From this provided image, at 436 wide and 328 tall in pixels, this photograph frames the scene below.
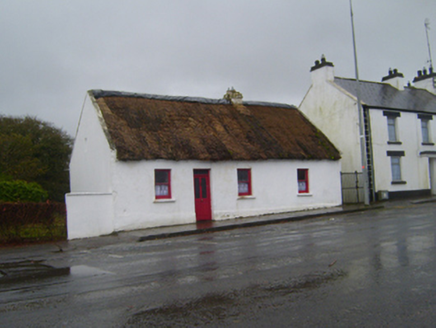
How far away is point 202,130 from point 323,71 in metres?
12.1

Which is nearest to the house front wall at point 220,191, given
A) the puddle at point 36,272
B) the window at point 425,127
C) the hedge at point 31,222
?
the hedge at point 31,222

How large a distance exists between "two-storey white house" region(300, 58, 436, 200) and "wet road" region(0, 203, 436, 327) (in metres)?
16.0

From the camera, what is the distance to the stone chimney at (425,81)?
111 feet

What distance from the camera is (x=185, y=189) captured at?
62.4 ft

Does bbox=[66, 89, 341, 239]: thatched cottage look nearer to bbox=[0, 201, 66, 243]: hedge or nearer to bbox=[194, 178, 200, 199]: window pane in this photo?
bbox=[194, 178, 200, 199]: window pane

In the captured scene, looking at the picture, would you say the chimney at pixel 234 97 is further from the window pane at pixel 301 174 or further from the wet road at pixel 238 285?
the wet road at pixel 238 285

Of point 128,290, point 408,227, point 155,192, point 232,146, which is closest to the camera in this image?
point 128,290

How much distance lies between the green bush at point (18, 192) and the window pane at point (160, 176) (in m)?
5.66

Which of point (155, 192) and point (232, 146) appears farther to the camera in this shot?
point (232, 146)

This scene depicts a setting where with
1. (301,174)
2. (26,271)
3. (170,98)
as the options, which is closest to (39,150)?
(170,98)

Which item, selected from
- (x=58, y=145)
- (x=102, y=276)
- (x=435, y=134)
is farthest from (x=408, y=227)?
(x=58, y=145)

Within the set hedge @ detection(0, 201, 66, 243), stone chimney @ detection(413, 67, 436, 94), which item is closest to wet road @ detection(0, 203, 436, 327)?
hedge @ detection(0, 201, 66, 243)

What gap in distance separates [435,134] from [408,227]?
20.4 meters

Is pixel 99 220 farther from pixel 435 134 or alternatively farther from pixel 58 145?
pixel 435 134
